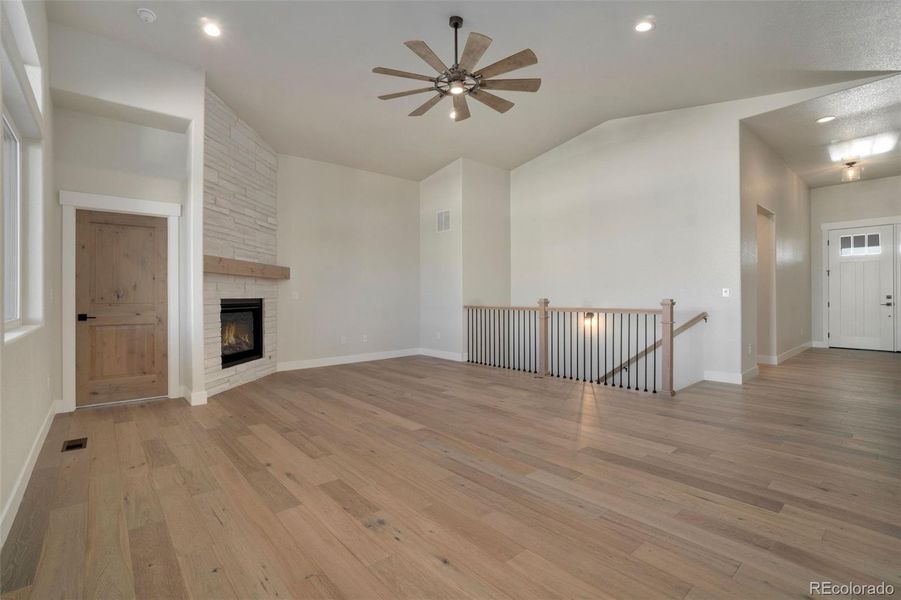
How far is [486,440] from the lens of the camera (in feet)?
10.5

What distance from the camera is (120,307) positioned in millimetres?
4465

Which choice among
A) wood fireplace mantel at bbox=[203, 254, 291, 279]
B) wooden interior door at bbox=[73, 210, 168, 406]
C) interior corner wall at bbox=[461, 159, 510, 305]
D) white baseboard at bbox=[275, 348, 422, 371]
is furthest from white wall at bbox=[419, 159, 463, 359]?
wooden interior door at bbox=[73, 210, 168, 406]

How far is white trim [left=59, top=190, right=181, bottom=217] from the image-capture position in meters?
4.11

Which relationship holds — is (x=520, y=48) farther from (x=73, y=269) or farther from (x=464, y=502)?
(x=73, y=269)

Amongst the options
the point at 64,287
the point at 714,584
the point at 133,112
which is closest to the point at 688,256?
the point at 714,584

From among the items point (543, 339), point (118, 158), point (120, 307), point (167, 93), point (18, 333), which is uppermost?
point (167, 93)

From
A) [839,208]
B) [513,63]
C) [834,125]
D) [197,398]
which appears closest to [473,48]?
[513,63]

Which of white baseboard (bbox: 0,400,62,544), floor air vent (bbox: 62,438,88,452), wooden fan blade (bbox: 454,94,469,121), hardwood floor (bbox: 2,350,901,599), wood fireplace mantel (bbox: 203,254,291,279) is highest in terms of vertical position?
wooden fan blade (bbox: 454,94,469,121)

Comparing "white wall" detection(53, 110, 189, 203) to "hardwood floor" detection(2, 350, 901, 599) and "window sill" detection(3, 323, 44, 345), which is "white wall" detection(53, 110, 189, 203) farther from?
"hardwood floor" detection(2, 350, 901, 599)

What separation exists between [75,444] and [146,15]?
3.65 metres

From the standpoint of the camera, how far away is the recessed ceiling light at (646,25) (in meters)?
3.58

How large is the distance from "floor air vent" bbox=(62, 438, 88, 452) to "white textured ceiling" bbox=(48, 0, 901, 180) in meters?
3.62

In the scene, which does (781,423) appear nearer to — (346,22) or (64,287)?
(346,22)

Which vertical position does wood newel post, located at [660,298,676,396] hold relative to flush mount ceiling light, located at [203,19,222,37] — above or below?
below
